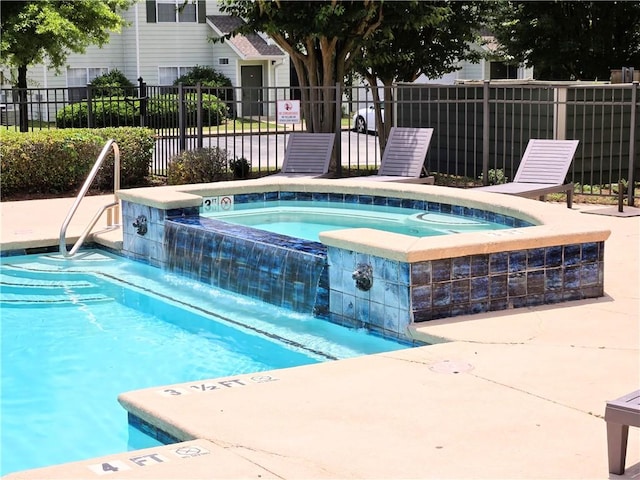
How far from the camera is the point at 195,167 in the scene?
51.0 ft

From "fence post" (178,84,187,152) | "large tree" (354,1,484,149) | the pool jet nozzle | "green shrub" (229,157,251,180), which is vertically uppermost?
"large tree" (354,1,484,149)

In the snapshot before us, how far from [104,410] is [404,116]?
44.0ft

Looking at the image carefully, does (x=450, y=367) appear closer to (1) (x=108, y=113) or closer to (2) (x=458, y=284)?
(2) (x=458, y=284)

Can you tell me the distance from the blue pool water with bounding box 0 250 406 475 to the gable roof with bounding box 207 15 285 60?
30.9 metres

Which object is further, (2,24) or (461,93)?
(2,24)

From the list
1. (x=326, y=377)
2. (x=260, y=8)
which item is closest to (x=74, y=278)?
(x=326, y=377)

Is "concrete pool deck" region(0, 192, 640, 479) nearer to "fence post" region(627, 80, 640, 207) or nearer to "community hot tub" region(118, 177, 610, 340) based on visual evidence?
"community hot tub" region(118, 177, 610, 340)

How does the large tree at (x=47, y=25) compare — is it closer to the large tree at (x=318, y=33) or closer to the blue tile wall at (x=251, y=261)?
the large tree at (x=318, y=33)

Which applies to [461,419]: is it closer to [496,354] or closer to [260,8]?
[496,354]

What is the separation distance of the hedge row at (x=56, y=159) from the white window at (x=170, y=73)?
24905mm

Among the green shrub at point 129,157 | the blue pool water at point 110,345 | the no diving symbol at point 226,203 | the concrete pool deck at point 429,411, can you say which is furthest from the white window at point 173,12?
the concrete pool deck at point 429,411

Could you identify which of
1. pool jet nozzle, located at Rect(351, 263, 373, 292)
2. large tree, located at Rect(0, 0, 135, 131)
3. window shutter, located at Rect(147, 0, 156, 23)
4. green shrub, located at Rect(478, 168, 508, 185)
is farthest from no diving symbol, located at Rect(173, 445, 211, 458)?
window shutter, located at Rect(147, 0, 156, 23)

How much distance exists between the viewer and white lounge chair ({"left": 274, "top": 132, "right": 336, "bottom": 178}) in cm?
1548

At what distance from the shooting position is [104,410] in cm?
619
